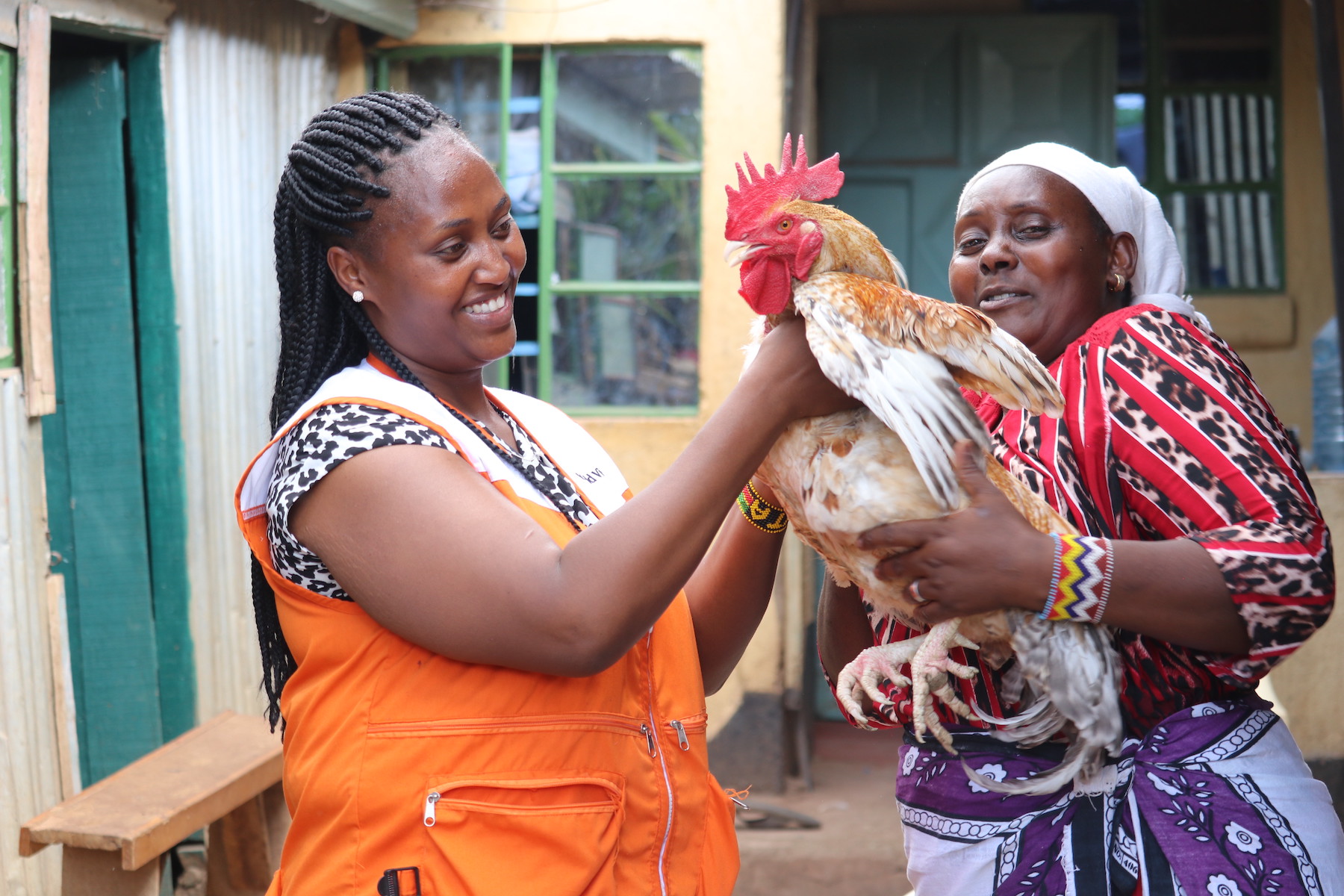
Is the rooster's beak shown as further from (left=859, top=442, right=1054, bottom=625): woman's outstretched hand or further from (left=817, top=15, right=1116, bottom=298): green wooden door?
(left=817, top=15, right=1116, bottom=298): green wooden door

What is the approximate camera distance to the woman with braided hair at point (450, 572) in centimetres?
152

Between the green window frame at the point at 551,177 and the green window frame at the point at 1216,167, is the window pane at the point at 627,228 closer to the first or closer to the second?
the green window frame at the point at 551,177

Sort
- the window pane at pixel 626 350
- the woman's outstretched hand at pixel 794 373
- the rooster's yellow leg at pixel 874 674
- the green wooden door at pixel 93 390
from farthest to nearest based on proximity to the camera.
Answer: the window pane at pixel 626 350
the green wooden door at pixel 93 390
the rooster's yellow leg at pixel 874 674
the woman's outstretched hand at pixel 794 373

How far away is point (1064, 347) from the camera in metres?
2.04

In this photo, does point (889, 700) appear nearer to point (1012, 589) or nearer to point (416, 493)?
point (1012, 589)

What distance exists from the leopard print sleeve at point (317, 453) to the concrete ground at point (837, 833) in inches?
141

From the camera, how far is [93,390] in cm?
419

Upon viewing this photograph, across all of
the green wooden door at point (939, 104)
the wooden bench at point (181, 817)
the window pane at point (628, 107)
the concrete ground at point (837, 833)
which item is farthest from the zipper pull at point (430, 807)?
the green wooden door at point (939, 104)

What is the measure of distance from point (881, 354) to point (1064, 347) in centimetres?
57

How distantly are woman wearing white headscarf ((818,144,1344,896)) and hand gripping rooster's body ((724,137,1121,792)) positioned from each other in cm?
6

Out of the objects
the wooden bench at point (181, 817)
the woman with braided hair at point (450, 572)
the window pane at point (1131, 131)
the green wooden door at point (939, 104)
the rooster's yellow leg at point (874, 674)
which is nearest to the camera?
the woman with braided hair at point (450, 572)

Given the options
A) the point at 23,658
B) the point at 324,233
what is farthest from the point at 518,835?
the point at 23,658

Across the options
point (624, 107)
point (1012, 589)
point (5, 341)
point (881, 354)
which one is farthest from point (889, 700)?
point (624, 107)

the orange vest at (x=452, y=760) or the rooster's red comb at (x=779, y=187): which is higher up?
the rooster's red comb at (x=779, y=187)
